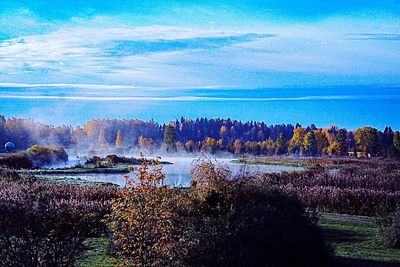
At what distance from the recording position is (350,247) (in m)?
13.9

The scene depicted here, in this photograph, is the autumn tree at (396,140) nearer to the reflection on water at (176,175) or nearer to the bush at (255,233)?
the reflection on water at (176,175)

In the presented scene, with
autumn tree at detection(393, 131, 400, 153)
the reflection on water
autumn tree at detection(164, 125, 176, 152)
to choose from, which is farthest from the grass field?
autumn tree at detection(393, 131, 400, 153)

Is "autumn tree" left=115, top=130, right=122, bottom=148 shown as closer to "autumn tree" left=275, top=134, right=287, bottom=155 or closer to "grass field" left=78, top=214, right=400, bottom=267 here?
"autumn tree" left=275, top=134, right=287, bottom=155

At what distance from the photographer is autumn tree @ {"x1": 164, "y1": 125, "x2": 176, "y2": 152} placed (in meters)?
55.0

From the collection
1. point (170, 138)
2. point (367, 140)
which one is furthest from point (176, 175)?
point (367, 140)

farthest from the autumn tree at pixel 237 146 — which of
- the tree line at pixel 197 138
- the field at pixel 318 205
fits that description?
the field at pixel 318 205

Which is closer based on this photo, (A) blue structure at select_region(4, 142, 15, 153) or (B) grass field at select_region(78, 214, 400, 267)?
(B) grass field at select_region(78, 214, 400, 267)

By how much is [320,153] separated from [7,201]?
6735cm

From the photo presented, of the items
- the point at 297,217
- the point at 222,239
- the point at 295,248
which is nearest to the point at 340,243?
the point at 297,217

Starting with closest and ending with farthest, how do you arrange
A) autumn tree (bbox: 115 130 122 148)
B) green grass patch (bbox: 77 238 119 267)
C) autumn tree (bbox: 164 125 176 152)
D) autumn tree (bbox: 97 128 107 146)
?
green grass patch (bbox: 77 238 119 267)
autumn tree (bbox: 164 125 176 152)
autumn tree (bbox: 115 130 122 148)
autumn tree (bbox: 97 128 107 146)

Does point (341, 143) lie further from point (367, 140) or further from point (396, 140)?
point (396, 140)

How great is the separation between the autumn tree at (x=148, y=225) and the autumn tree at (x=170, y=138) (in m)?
45.5

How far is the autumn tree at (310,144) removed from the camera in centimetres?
7256

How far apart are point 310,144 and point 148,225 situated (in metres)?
67.1
